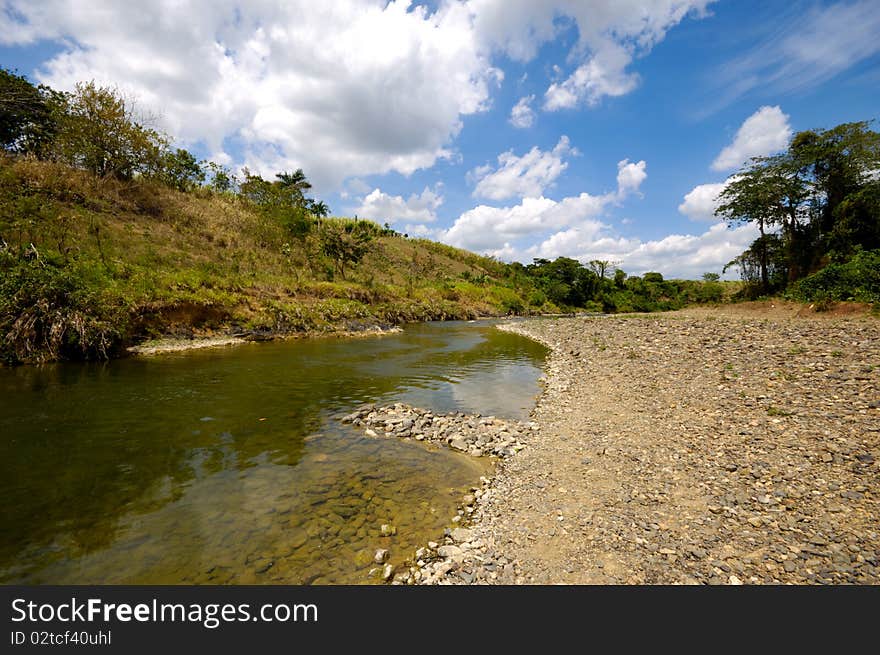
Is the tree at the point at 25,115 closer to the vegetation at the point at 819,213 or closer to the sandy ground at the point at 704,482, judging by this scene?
the sandy ground at the point at 704,482

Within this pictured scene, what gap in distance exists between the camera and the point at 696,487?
5.69 metres

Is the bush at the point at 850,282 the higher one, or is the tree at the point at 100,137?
the tree at the point at 100,137

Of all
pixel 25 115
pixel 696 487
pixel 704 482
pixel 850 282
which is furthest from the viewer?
pixel 25 115

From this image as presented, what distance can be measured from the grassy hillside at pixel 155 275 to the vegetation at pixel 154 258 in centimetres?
10

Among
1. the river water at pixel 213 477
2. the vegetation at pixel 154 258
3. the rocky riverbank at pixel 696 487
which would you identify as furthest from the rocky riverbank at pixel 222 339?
the rocky riverbank at pixel 696 487

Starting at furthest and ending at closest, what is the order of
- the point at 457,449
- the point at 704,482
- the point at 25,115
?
the point at 25,115 → the point at 457,449 → the point at 704,482

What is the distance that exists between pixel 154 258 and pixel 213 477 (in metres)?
32.7

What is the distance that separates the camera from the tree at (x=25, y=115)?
37406 mm
